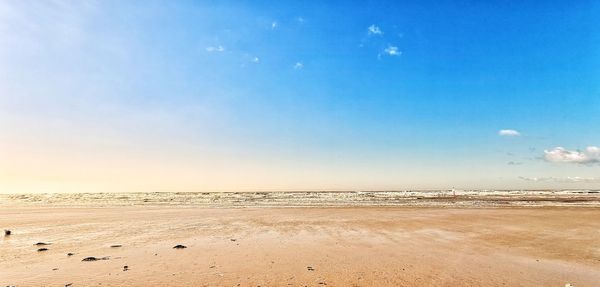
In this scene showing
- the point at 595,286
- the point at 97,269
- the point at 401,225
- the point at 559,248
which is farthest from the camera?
the point at 401,225

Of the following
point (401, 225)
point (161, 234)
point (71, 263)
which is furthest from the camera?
point (401, 225)

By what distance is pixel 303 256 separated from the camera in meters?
11.1

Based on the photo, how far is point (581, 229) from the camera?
18.5 m

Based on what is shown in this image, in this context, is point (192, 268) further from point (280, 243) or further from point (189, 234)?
point (189, 234)

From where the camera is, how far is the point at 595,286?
820cm

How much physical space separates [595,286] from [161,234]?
15143 mm

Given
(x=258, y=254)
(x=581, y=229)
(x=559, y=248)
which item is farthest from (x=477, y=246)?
(x=581, y=229)

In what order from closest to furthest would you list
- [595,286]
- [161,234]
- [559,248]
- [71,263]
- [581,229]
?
[595,286] < [71,263] < [559,248] < [161,234] < [581,229]

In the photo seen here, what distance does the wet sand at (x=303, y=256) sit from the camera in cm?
845

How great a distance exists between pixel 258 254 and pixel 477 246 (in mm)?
8198

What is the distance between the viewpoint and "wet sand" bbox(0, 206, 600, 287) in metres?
8.45

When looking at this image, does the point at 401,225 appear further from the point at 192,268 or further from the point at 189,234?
the point at 192,268

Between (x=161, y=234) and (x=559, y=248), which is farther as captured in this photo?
(x=161, y=234)

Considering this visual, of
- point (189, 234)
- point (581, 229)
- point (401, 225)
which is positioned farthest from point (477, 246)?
point (189, 234)
